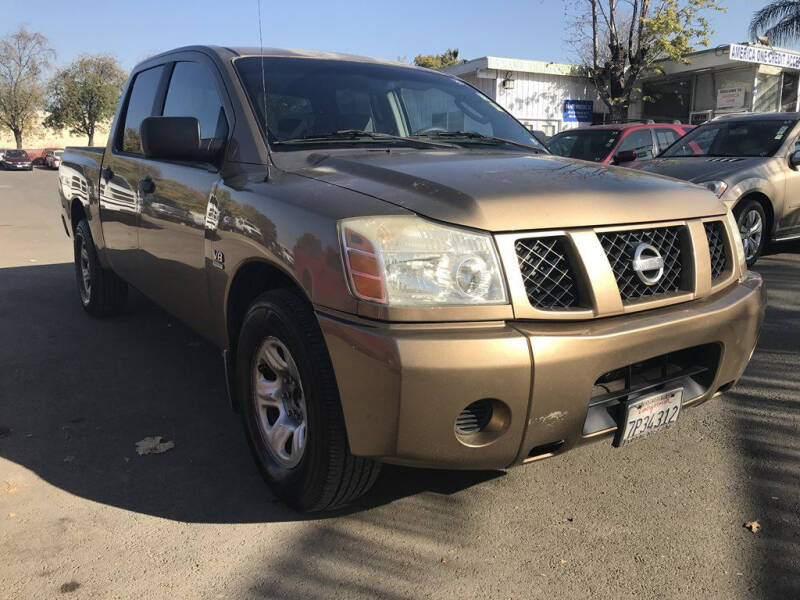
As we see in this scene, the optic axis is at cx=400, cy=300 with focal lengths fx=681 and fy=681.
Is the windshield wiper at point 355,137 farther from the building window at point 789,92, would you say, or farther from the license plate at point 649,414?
the building window at point 789,92

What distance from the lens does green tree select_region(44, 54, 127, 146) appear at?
58312mm

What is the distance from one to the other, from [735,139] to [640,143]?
10.4ft

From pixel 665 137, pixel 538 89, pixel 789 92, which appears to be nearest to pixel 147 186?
pixel 665 137

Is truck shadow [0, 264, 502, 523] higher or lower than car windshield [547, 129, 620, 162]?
lower

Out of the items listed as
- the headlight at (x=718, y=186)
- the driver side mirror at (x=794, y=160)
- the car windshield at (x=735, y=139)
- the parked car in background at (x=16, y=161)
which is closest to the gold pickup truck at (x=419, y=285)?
the headlight at (x=718, y=186)

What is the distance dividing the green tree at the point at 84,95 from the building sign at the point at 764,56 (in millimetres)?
51041

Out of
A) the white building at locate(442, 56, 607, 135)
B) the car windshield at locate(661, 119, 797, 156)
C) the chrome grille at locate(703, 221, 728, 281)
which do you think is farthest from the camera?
the white building at locate(442, 56, 607, 135)

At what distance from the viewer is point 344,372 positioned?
2090 millimetres

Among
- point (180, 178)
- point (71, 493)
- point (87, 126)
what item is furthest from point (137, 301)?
point (87, 126)

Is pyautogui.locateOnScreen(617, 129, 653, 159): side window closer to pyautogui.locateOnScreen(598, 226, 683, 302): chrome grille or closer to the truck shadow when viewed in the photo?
the truck shadow

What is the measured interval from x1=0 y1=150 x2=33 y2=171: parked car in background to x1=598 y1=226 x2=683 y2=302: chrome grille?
50.3m

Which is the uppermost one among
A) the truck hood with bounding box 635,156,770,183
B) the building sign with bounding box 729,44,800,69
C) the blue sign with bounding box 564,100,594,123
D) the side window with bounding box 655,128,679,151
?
the building sign with bounding box 729,44,800,69

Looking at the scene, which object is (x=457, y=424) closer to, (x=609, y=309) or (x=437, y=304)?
(x=437, y=304)

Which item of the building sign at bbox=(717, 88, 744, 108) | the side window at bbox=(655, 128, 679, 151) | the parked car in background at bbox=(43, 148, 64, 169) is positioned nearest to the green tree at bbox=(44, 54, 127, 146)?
the parked car in background at bbox=(43, 148, 64, 169)
